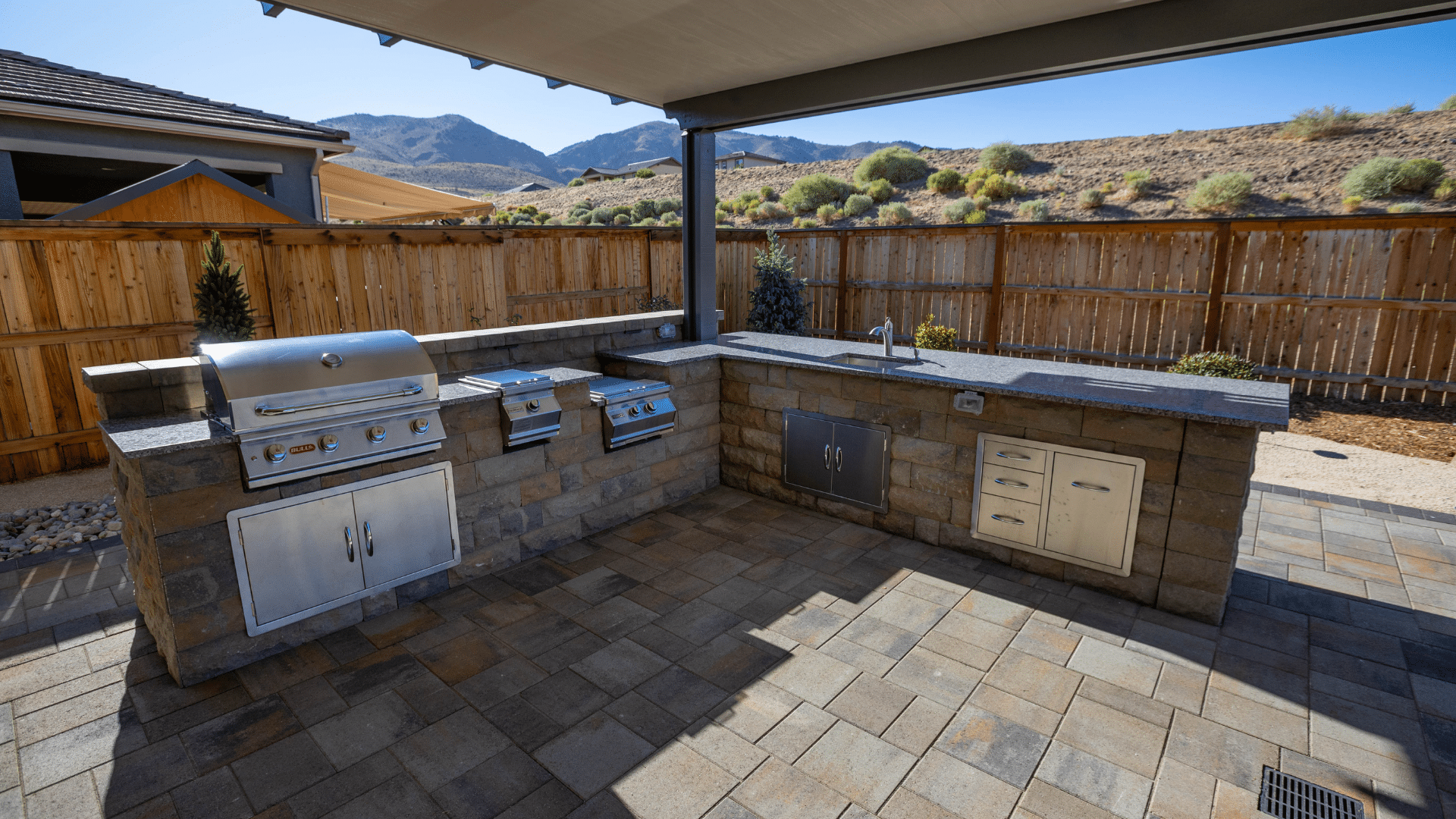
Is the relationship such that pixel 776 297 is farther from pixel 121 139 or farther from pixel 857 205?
pixel 857 205

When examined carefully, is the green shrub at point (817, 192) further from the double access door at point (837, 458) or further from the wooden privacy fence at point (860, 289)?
the double access door at point (837, 458)

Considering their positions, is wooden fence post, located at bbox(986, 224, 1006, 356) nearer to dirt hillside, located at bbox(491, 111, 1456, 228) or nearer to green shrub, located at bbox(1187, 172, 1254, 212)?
dirt hillside, located at bbox(491, 111, 1456, 228)

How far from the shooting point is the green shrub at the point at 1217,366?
20.9 feet

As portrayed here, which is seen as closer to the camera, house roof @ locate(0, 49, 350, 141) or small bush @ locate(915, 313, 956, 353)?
house roof @ locate(0, 49, 350, 141)

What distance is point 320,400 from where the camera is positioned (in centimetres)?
275

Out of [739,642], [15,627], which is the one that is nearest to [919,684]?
[739,642]

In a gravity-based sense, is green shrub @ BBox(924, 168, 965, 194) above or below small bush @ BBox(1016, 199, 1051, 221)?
above

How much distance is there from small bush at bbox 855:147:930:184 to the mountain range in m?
33.3

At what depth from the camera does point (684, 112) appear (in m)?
5.05

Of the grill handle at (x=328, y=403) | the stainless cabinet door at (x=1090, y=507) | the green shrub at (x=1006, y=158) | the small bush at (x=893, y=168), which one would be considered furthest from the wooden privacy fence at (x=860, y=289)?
the green shrub at (x=1006, y=158)

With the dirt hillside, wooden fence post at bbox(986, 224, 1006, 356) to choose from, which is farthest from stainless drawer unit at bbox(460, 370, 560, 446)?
the dirt hillside

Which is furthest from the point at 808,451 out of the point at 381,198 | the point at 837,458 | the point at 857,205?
the point at 857,205

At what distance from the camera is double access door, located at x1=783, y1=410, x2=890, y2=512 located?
4.21 meters

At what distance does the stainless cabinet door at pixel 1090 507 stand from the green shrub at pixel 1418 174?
18.7 meters
